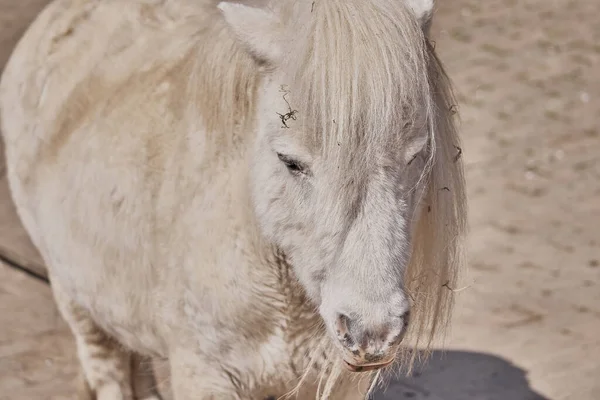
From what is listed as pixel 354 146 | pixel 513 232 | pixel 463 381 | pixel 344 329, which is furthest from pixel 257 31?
pixel 513 232

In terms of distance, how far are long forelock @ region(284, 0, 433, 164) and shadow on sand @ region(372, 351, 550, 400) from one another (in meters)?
2.04

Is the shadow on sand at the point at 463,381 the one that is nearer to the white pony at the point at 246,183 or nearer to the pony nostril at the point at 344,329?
the white pony at the point at 246,183

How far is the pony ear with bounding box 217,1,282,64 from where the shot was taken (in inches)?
102

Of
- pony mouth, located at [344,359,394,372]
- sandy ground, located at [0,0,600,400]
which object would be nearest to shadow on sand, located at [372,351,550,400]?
sandy ground, located at [0,0,600,400]

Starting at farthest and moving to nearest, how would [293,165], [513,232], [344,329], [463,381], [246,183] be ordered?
1. [513,232]
2. [463,381]
3. [246,183]
4. [293,165]
5. [344,329]

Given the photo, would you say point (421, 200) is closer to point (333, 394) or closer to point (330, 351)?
point (330, 351)

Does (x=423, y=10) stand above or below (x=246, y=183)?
above

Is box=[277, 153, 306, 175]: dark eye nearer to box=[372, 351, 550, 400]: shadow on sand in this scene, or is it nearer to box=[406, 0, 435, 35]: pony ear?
box=[406, 0, 435, 35]: pony ear

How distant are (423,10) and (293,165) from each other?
1.72ft

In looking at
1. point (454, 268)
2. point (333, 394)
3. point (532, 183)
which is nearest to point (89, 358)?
point (333, 394)

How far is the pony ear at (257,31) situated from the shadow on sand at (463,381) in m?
2.10

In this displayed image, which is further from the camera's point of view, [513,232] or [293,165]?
[513,232]

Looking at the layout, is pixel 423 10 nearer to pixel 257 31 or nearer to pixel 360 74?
pixel 360 74

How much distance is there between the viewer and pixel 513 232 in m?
5.52
